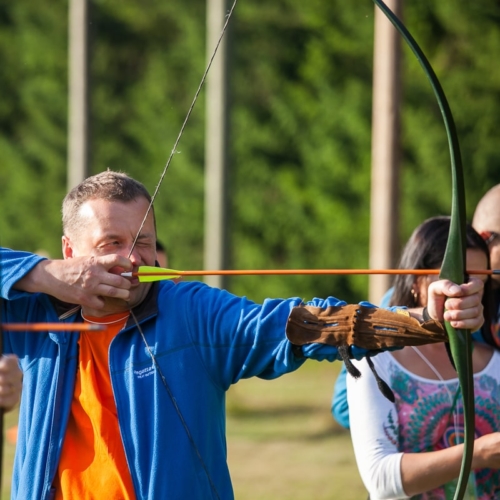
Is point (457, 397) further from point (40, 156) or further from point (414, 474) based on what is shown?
point (40, 156)

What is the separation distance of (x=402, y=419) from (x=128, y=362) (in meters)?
0.67

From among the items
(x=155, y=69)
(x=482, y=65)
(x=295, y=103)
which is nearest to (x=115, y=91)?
(x=155, y=69)

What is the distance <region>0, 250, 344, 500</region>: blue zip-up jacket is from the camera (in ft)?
6.06

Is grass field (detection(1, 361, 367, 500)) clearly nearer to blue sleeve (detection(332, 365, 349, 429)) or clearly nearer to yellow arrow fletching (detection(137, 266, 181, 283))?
blue sleeve (detection(332, 365, 349, 429))

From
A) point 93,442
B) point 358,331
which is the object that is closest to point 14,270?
point 93,442

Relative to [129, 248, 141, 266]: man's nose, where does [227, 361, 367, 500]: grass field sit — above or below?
below

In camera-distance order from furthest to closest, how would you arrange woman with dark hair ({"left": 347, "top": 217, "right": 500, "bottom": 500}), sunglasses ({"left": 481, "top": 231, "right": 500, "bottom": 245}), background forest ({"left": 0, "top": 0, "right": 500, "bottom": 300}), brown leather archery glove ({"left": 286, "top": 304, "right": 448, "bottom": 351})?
background forest ({"left": 0, "top": 0, "right": 500, "bottom": 300}), sunglasses ({"left": 481, "top": 231, "right": 500, "bottom": 245}), woman with dark hair ({"left": 347, "top": 217, "right": 500, "bottom": 500}), brown leather archery glove ({"left": 286, "top": 304, "right": 448, "bottom": 351})

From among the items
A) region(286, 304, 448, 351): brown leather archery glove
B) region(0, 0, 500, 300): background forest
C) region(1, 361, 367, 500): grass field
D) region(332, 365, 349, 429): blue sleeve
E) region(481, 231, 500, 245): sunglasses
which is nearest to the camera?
region(286, 304, 448, 351): brown leather archery glove

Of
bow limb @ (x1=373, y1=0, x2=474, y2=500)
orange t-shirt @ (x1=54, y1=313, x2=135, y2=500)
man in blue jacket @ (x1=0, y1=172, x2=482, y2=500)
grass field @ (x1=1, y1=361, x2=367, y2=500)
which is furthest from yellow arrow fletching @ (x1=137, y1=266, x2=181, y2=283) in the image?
grass field @ (x1=1, y1=361, x2=367, y2=500)

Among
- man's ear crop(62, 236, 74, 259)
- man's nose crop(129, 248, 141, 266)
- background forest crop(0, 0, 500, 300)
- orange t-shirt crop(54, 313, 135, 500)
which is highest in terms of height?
background forest crop(0, 0, 500, 300)

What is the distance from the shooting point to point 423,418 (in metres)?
2.14

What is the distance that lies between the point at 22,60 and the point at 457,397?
9228 millimetres

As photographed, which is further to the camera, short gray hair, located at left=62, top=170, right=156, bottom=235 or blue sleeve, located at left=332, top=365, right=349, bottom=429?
blue sleeve, located at left=332, top=365, right=349, bottom=429

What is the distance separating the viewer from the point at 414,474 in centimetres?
206
